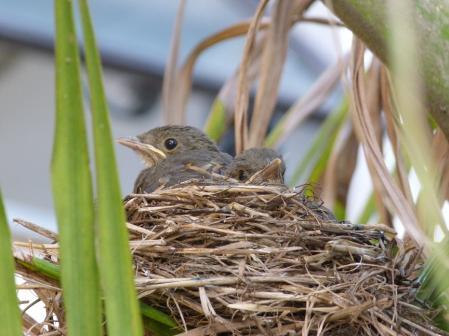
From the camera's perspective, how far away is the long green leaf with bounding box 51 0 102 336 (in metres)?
1.94

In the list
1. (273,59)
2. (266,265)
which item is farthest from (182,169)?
(266,265)

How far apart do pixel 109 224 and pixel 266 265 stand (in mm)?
1110

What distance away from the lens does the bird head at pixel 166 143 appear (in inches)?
184

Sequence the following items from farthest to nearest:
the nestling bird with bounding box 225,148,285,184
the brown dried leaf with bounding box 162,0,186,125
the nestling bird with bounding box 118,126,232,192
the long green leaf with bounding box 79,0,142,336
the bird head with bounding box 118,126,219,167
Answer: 1. the bird head with bounding box 118,126,219,167
2. the nestling bird with bounding box 118,126,232,192
3. the nestling bird with bounding box 225,148,285,184
4. the brown dried leaf with bounding box 162,0,186,125
5. the long green leaf with bounding box 79,0,142,336

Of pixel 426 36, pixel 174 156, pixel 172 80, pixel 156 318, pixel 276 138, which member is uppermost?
pixel 172 80

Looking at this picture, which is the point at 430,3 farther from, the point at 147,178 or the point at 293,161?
the point at 293,161

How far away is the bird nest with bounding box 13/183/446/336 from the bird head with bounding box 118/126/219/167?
1117 millimetres

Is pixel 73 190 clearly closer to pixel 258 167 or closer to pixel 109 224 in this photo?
pixel 109 224

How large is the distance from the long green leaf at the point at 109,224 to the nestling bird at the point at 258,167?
1966 millimetres

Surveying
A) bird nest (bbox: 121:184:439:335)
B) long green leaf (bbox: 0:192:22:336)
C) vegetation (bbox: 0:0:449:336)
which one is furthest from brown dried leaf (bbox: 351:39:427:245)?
long green leaf (bbox: 0:192:22:336)

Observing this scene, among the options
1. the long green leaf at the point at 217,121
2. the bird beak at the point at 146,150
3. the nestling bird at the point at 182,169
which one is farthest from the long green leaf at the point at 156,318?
the bird beak at the point at 146,150

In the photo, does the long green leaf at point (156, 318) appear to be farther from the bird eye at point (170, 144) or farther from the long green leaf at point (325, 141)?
the bird eye at point (170, 144)

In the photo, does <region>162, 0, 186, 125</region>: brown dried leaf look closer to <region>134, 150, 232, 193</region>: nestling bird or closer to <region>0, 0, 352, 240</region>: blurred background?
<region>134, 150, 232, 193</region>: nestling bird

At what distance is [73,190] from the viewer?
2.00m
